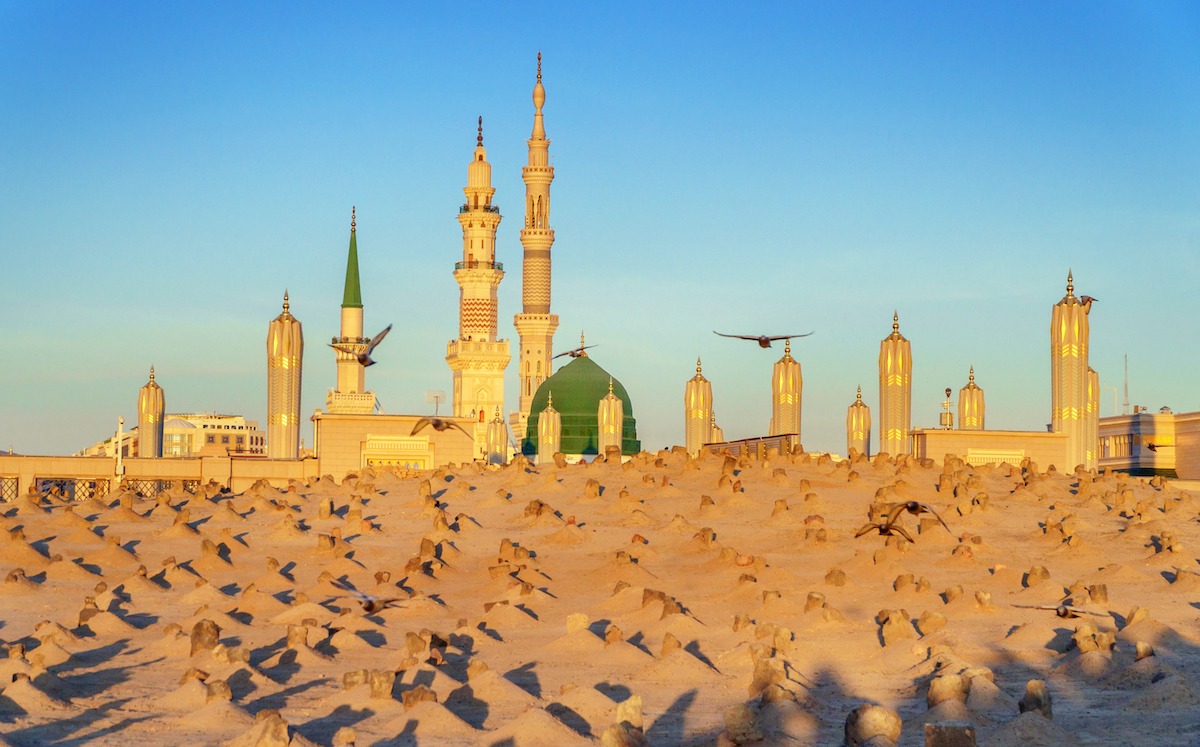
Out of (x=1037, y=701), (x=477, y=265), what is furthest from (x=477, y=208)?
A: (x=1037, y=701)

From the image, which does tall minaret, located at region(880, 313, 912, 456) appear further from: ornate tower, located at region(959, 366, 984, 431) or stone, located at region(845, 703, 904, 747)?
stone, located at region(845, 703, 904, 747)

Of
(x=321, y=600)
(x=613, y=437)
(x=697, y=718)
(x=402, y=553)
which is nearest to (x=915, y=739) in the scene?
(x=697, y=718)

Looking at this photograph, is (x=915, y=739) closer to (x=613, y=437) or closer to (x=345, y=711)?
(x=345, y=711)

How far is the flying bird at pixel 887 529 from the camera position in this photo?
72.2 ft

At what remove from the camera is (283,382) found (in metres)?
51.7

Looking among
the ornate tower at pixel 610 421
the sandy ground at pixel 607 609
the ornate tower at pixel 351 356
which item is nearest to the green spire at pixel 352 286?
the ornate tower at pixel 351 356

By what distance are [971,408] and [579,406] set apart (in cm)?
4161

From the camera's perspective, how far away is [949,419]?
187ft

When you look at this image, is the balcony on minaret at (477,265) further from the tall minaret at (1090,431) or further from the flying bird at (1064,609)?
the flying bird at (1064,609)

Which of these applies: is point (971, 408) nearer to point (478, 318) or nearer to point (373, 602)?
point (373, 602)

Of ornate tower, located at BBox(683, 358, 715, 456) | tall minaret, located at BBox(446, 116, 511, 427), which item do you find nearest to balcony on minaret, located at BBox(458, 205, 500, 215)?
tall minaret, located at BBox(446, 116, 511, 427)

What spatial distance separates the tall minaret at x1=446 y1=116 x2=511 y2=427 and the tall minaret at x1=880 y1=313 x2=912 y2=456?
6011cm

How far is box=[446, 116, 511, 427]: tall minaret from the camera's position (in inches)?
4225

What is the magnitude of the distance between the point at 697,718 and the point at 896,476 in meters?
15.0
